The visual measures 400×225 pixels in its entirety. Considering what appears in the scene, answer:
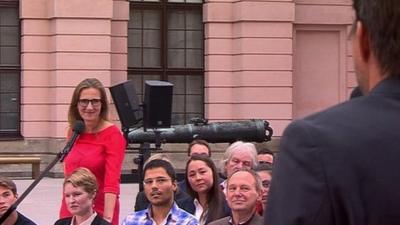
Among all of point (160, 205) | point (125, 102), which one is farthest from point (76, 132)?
point (125, 102)

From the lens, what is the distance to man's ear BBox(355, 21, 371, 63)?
6.27 feet

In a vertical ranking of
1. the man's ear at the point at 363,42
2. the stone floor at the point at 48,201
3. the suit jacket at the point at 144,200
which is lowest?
the stone floor at the point at 48,201

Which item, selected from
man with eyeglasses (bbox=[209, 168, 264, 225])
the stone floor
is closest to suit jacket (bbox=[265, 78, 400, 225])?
man with eyeglasses (bbox=[209, 168, 264, 225])

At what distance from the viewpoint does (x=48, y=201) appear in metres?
18.1

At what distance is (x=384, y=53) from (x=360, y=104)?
10 centimetres

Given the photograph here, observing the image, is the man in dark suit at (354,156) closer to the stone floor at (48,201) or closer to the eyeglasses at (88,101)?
the eyeglasses at (88,101)

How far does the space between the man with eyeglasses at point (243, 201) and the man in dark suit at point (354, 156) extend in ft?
14.8

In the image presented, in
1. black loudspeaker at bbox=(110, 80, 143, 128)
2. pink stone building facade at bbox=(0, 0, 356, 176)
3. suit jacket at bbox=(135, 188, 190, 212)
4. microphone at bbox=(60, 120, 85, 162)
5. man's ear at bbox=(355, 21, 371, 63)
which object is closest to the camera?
man's ear at bbox=(355, 21, 371, 63)

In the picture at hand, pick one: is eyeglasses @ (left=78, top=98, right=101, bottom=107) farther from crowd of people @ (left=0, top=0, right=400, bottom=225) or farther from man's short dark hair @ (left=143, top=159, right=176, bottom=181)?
crowd of people @ (left=0, top=0, right=400, bottom=225)

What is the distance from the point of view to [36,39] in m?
23.4

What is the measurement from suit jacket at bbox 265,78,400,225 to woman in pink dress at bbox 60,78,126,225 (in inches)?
217

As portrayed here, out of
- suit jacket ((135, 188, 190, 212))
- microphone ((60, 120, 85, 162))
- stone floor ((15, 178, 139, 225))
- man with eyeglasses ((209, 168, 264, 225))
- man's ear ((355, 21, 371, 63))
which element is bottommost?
stone floor ((15, 178, 139, 225))

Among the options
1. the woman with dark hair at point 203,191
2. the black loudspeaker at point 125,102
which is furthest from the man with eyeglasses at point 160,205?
the black loudspeaker at point 125,102

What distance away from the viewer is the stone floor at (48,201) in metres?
15.5
